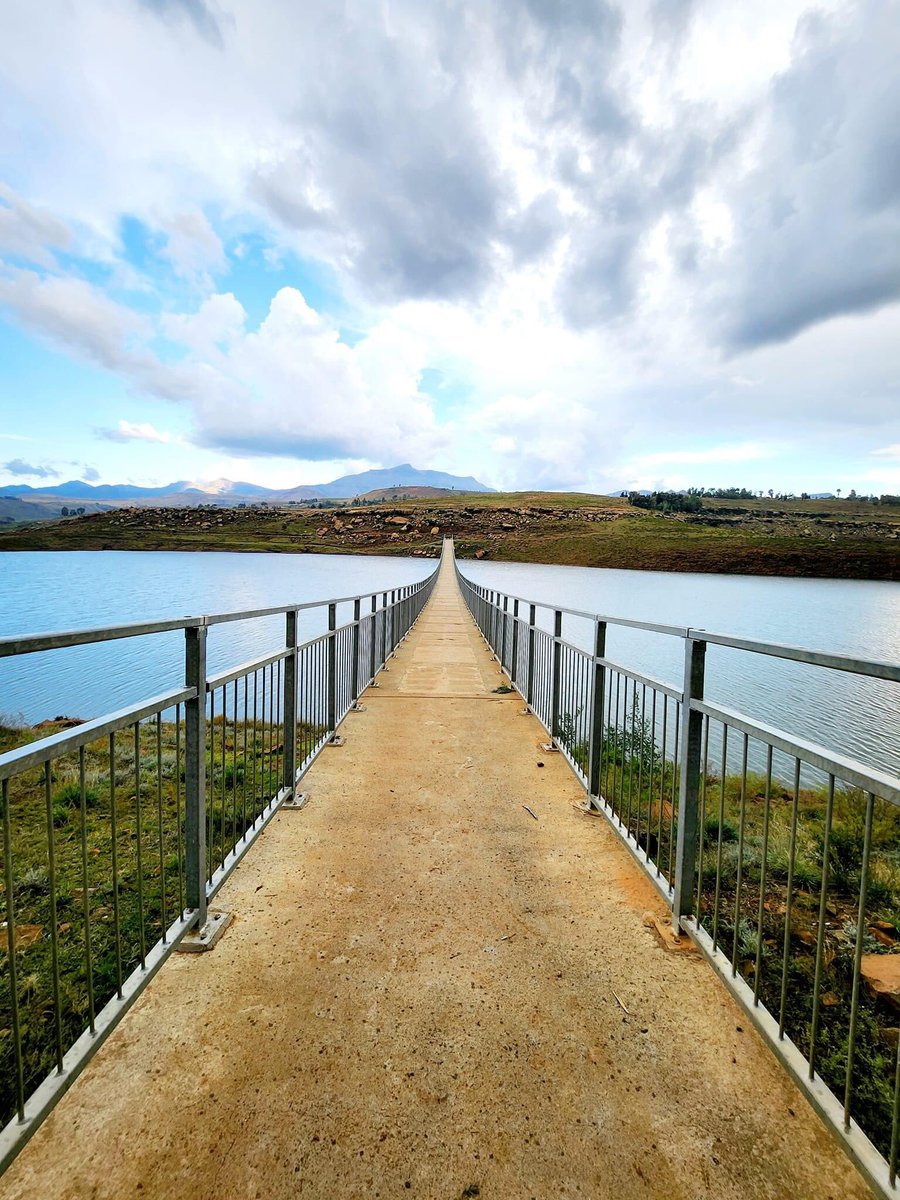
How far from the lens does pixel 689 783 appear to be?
2.82 m

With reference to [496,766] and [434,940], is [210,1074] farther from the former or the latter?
[496,766]

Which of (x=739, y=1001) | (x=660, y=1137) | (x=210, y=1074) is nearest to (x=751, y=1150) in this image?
(x=660, y=1137)

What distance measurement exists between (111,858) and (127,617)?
26.1m

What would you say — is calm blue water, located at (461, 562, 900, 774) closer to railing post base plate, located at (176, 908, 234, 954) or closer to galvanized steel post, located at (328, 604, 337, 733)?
railing post base plate, located at (176, 908, 234, 954)

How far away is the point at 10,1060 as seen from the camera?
2463 mm

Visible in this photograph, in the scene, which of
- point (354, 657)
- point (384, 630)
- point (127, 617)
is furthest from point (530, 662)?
point (127, 617)

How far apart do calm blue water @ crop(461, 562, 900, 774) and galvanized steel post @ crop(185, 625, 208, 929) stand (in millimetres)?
2521

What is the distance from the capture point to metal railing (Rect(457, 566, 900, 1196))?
1.81 metres

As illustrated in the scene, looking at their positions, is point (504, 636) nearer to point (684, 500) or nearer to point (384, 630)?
point (384, 630)

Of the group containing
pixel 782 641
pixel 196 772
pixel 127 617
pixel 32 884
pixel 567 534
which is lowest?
pixel 127 617

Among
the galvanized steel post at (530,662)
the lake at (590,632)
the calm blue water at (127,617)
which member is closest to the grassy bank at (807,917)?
the galvanized steel post at (530,662)

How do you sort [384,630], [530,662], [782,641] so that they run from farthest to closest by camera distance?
[782,641] < [384,630] < [530,662]

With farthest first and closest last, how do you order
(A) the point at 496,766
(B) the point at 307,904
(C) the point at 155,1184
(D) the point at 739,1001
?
(A) the point at 496,766 → (B) the point at 307,904 → (D) the point at 739,1001 → (C) the point at 155,1184

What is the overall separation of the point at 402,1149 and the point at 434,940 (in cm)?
100
